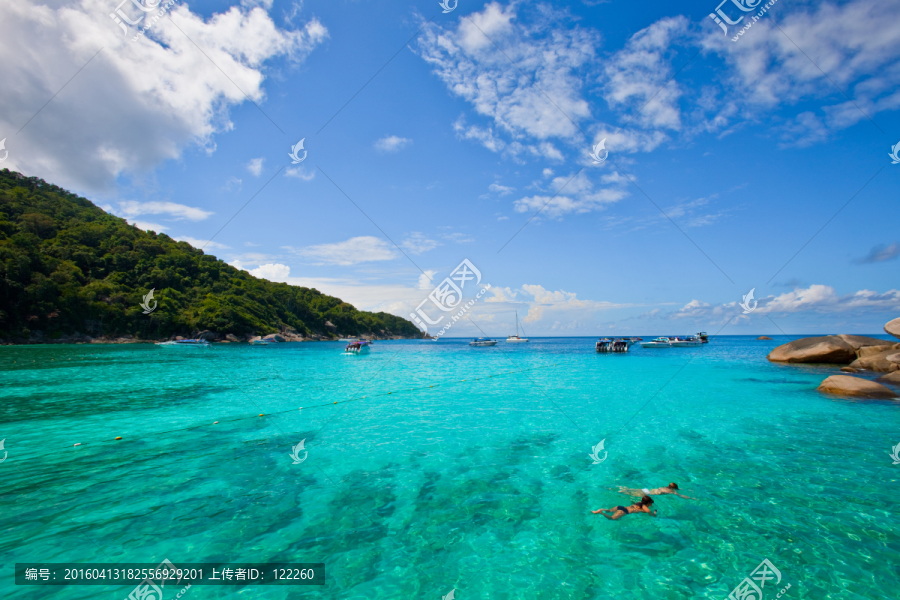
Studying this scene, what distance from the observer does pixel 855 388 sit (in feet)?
69.9

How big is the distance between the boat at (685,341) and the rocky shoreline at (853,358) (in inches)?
1875

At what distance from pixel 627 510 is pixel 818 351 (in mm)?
49976

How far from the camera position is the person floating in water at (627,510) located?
783 centimetres

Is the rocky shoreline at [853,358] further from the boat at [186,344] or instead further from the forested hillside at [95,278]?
the forested hillside at [95,278]

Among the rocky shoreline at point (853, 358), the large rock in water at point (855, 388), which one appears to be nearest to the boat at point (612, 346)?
the rocky shoreline at point (853, 358)

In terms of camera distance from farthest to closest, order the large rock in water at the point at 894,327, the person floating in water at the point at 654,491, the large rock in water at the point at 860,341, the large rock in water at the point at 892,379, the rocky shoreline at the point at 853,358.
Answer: the large rock in water at the point at 860,341 < the large rock in water at the point at 894,327 < the large rock in water at the point at 892,379 < the rocky shoreline at the point at 853,358 < the person floating in water at the point at 654,491

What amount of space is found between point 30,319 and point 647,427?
3949 inches

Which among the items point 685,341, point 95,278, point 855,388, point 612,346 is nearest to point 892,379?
point 855,388

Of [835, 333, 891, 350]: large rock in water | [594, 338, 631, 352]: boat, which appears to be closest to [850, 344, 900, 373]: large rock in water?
[835, 333, 891, 350]: large rock in water

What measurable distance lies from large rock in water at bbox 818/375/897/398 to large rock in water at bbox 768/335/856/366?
73.2 feet

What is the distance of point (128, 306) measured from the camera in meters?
79.7

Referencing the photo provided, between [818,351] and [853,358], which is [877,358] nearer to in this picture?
[853,358]

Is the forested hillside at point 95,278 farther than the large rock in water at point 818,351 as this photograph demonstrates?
Yes

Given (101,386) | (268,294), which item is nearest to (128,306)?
(268,294)
